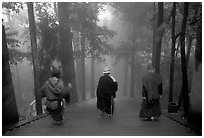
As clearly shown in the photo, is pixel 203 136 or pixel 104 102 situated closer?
pixel 203 136

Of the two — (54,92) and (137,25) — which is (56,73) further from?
(137,25)

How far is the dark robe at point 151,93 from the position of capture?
9141 millimetres

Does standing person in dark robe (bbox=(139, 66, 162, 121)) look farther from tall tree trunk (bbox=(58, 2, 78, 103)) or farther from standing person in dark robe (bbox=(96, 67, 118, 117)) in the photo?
tall tree trunk (bbox=(58, 2, 78, 103))

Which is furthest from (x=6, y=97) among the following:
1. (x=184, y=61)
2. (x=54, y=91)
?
(x=184, y=61)

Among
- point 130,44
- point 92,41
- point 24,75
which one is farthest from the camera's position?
point 24,75

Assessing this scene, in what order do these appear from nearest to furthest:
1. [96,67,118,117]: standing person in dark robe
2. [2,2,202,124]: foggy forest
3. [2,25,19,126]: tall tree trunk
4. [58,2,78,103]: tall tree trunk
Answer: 1. [2,25,19,126]: tall tree trunk
2. [96,67,118,117]: standing person in dark robe
3. [2,2,202,124]: foggy forest
4. [58,2,78,103]: tall tree trunk

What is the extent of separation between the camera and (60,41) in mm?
17969

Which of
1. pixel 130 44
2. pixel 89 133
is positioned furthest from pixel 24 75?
pixel 89 133

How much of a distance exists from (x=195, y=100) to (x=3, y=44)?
5.04 m

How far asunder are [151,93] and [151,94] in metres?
0.04

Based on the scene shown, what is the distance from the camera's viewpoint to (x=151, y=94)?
9125 millimetres

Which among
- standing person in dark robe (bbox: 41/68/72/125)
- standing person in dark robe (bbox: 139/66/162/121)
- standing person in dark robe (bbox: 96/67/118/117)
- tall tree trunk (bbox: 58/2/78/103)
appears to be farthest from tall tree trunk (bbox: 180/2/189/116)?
tall tree trunk (bbox: 58/2/78/103)

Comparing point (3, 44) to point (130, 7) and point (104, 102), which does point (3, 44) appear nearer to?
point (104, 102)

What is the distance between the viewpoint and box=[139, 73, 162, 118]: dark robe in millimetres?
9141
